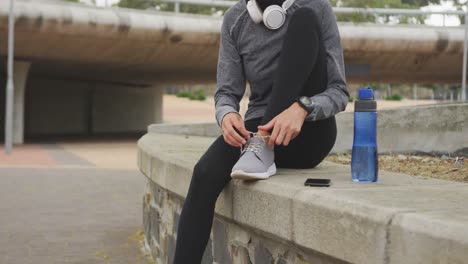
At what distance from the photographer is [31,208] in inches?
294

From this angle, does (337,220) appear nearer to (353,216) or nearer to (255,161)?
(353,216)

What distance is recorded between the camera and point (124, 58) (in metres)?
21.6

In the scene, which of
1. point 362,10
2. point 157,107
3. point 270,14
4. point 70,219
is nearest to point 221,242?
point 270,14

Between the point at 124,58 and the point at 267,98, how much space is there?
18647mm

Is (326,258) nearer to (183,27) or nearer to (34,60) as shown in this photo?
(183,27)

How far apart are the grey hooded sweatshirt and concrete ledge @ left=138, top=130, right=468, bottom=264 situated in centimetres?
38

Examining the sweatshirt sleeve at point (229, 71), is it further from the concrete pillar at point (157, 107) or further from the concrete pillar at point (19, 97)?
the concrete pillar at point (157, 107)

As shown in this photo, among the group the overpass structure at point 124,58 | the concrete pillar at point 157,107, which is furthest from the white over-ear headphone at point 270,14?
the concrete pillar at point 157,107

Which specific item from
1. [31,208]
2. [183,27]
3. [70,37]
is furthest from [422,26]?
[31,208]

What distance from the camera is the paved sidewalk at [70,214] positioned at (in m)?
5.28

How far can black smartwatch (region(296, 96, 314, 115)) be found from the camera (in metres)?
2.97

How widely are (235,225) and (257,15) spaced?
3.20 ft

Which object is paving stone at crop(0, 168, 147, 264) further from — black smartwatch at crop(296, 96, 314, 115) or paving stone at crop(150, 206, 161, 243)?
black smartwatch at crop(296, 96, 314, 115)

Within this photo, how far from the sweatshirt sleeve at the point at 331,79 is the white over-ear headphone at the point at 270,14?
19 centimetres
